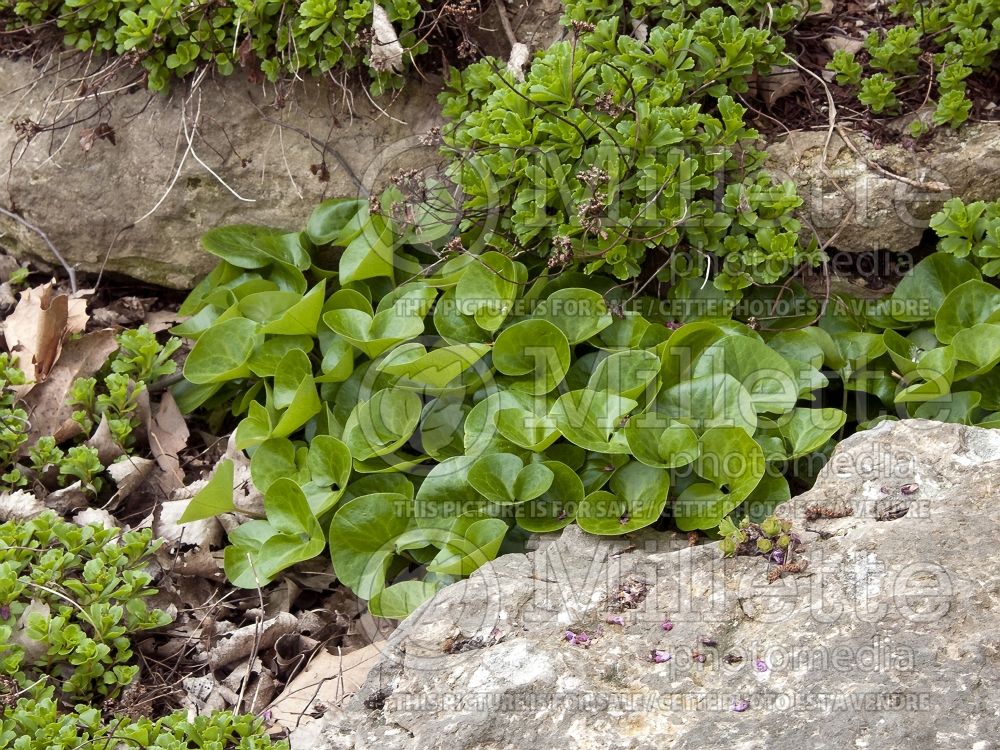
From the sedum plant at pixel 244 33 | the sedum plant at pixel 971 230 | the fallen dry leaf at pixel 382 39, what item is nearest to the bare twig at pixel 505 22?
the sedum plant at pixel 244 33

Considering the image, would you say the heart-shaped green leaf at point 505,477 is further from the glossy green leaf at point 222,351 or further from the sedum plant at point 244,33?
the sedum plant at point 244,33

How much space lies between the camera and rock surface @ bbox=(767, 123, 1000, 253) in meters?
3.28

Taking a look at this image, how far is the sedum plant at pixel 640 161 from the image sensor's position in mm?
3086

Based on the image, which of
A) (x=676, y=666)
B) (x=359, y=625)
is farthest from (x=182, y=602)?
(x=676, y=666)

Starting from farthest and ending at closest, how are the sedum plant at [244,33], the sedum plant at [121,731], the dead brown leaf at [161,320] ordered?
the dead brown leaf at [161,320], the sedum plant at [244,33], the sedum plant at [121,731]

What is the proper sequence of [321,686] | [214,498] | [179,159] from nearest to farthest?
[321,686], [214,498], [179,159]

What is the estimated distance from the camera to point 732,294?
3234mm

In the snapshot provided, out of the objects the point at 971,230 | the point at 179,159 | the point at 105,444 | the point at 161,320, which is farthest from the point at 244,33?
the point at 971,230

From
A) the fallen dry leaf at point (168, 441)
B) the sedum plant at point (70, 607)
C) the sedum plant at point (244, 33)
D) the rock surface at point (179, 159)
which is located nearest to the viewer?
the sedum plant at point (70, 607)

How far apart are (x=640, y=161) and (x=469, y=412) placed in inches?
38.9

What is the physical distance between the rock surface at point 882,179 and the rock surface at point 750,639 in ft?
3.31

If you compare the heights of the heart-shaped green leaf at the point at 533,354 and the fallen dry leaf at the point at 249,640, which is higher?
the heart-shaped green leaf at the point at 533,354

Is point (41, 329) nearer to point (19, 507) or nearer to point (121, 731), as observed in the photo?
point (19, 507)

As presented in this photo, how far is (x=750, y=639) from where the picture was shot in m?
2.13
